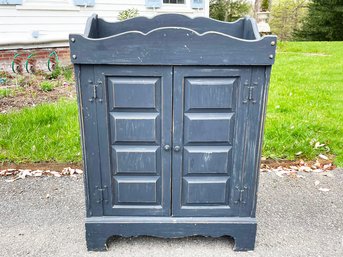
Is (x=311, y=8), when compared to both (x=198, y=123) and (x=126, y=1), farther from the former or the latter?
(x=198, y=123)

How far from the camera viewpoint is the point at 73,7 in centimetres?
748

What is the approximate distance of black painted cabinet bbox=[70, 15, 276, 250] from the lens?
199 centimetres

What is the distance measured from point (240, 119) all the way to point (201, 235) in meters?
0.89

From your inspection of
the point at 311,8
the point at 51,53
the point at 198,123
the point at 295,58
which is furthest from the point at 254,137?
the point at 311,8

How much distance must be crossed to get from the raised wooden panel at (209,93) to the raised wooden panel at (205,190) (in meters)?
0.51

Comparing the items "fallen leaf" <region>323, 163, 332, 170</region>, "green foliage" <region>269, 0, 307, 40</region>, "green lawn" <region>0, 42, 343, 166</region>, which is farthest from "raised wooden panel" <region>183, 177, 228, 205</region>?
"green foliage" <region>269, 0, 307, 40</region>

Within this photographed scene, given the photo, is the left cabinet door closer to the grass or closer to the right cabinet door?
the right cabinet door

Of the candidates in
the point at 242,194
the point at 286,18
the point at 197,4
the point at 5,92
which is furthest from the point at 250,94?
the point at 286,18

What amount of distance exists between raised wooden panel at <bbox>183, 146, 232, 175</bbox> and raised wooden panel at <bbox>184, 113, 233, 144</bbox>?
0.06m

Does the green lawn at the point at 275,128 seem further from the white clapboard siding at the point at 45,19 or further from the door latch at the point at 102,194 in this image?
the white clapboard siding at the point at 45,19

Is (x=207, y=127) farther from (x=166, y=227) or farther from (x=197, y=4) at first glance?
(x=197, y=4)

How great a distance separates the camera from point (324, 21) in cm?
1841

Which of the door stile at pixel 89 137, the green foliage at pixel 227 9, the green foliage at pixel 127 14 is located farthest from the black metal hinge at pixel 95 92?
the green foliage at pixel 227 9

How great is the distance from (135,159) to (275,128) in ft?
8.40
